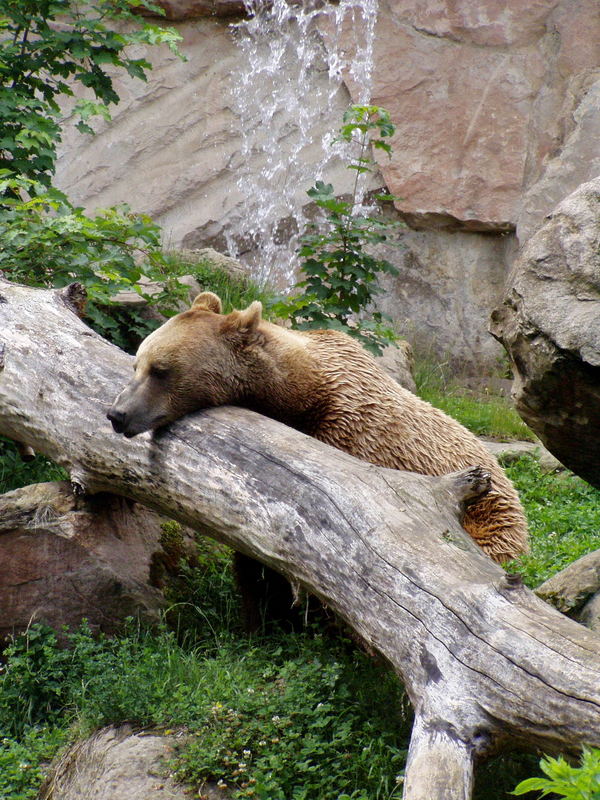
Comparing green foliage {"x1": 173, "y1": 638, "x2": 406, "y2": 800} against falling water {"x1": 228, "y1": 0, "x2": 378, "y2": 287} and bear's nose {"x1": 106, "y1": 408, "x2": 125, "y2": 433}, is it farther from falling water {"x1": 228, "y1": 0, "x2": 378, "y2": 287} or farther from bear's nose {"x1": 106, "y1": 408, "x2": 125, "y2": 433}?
falling water {"x1": 228, "y1": 0, "x2": 378, "y2": 287}

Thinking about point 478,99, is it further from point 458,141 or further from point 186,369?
point 186,369

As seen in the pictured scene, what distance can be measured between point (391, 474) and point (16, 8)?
478 cm

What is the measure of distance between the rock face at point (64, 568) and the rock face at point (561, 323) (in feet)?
7.22

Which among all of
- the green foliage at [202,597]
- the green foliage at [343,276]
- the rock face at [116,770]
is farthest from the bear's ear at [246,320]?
the green foliage at [343,276]

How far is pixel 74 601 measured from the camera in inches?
185

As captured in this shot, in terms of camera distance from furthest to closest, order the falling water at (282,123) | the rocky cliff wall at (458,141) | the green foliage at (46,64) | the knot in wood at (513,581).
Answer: the falling water at (282,123) → the rocky cliff wall at (458,141) → the green foliage at (46,64) → the knot in wood at (513,581)

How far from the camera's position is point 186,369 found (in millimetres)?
4398

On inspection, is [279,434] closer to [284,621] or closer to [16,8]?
[284,621]

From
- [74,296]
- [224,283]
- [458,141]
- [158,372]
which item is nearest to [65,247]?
[74,296]

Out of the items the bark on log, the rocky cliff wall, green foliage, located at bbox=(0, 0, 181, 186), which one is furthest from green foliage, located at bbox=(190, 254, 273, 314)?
the bark on log

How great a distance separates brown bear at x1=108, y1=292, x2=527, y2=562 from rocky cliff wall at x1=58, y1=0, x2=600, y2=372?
6510 millimetres

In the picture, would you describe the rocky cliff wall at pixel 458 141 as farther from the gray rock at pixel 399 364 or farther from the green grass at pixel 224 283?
the gray rock at pixel 399 364

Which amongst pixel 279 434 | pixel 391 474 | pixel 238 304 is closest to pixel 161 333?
pixel 279 434

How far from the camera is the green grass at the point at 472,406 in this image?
9.19m
